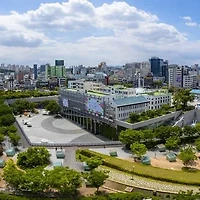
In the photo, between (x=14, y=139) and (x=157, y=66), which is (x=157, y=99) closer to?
(x=14, y=139)

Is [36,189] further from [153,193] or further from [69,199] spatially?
[153,193]

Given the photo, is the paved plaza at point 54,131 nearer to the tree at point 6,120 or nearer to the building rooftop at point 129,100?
the tree at point 6,120

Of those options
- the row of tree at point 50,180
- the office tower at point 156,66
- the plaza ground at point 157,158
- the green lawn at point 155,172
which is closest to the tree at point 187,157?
the plaza ground at point 157,158

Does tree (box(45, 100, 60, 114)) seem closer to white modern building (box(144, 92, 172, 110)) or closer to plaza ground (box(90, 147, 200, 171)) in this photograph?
white modern building (box(144, 92, 172, 110))

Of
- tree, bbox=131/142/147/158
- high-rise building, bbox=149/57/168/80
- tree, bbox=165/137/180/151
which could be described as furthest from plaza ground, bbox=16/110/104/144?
high-rise building, bbox=149/57/168/80

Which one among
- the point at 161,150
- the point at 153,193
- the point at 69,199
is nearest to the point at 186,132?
the point at 161,150
